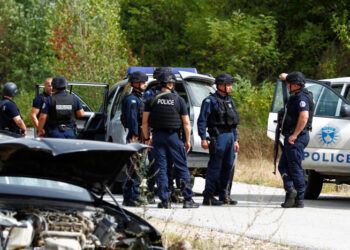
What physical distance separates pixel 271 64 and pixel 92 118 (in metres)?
16.9

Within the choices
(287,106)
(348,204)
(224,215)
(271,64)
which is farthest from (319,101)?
(271,64)

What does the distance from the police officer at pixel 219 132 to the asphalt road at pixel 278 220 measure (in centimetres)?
41

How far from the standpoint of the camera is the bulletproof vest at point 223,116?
1082cm

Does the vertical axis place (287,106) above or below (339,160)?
above

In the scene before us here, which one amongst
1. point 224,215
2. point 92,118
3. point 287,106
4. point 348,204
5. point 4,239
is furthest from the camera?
point 92,118

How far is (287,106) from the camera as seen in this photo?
11.0 m

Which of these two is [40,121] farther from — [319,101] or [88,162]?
[88,162]

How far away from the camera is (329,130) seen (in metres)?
11.3

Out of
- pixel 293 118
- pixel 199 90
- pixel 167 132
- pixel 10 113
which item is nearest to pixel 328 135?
pixel 293 118

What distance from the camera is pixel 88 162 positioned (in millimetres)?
5000

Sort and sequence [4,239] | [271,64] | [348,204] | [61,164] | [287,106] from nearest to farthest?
1. [4,239]
2. [61,164]
3. [287,106]
4. [348,204]
5. [271,64]

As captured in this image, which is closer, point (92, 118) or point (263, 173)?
point (92, 118)

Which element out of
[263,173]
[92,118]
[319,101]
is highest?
[319,101]

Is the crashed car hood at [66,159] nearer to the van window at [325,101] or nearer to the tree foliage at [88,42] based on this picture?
the van window at [325,101]
